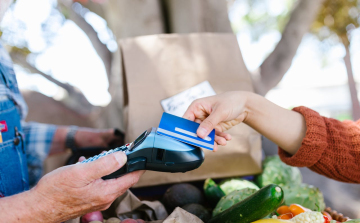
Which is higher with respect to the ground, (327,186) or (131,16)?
(131,16)

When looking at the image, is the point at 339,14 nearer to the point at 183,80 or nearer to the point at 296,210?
the point at 183,80

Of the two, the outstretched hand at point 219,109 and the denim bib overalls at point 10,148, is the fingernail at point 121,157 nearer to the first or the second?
the outstretched hand at point 219,109

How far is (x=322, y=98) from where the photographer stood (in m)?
12.4

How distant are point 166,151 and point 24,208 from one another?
15.1 inches

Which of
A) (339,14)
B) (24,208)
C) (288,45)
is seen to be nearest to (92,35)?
(288,45)

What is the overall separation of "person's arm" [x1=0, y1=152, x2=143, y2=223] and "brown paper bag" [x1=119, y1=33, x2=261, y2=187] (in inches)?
16.2

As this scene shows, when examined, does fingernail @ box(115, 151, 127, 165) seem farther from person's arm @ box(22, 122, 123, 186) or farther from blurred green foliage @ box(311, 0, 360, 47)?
blurred green foliage @ box(311, 0, 360, 47)

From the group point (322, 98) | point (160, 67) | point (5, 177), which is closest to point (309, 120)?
point (160, 67)

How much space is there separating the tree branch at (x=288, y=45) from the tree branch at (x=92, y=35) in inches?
58.4

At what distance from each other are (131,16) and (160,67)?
0.85 m

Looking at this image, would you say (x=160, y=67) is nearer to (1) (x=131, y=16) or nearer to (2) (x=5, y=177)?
(2) (x=5, y=177)

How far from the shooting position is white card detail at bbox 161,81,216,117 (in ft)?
3.60

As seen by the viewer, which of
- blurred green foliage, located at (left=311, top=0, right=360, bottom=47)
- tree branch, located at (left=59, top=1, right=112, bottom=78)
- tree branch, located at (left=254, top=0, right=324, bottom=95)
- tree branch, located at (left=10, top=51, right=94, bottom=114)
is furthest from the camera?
tree branch, located at (left=10, top=51, right=94, bottom=114)

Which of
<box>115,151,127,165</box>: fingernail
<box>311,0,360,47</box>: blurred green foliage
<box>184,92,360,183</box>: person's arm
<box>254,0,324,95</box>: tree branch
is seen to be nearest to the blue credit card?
<box>115,151,127,165</box>: fingernail
